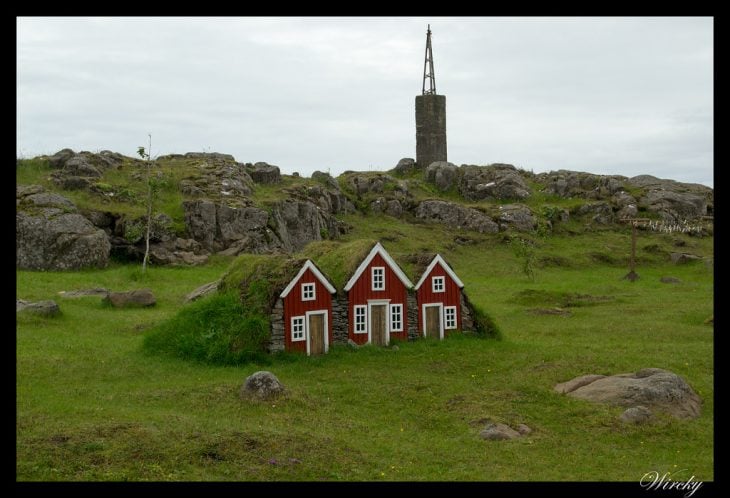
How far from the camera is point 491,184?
302ft

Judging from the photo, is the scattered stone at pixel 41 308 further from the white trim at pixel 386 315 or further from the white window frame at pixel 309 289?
the white trim at pixel 386 315

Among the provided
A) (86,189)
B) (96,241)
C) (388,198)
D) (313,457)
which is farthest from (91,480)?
(388,198)

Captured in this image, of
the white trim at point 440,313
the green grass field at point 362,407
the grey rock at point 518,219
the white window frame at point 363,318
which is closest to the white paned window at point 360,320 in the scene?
the white window frame at point 363,318

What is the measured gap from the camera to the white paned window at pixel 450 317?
119ft

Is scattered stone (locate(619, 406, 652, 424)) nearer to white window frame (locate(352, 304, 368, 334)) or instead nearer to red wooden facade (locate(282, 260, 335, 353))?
white window frame (locate(352, 304, 368, 334))

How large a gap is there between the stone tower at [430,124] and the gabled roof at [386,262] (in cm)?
6041

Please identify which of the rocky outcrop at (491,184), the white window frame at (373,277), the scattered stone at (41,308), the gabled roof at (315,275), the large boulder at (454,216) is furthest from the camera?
the rocky outcrop at (491,184)

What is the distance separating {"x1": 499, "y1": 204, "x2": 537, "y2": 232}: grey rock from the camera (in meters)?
81.0

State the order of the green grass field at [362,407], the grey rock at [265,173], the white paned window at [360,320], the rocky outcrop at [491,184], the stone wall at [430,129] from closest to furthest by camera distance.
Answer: the green grass field at [362,407], the white paned window at [360,320], the grey rock at [265,173], the rocky outcrop at [491,184], the stone wall at [430,129]

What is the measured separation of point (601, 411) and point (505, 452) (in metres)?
5.07

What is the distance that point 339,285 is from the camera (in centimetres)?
3425

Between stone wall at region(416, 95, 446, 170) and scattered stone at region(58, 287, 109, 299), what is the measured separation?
190 feet
